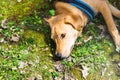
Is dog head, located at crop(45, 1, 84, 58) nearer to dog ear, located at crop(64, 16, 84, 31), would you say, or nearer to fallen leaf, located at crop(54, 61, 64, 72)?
dog ear, located at crop(64, 16, 84, 31)

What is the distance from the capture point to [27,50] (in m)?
5.44

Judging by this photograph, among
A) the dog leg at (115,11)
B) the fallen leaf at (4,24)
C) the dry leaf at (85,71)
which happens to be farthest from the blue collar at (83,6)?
the fallen leaf at (4,24)

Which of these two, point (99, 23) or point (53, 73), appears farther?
point (99, 23)

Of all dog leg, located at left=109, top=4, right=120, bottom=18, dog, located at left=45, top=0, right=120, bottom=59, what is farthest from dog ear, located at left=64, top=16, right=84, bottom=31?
dog leg, located at left=109, top=4, right=120, bottom=18

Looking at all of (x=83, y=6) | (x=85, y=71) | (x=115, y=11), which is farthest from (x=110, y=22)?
(x=85, y=71)

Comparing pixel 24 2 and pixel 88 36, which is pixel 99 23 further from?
pixel 24 2

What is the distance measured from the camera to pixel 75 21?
5.42 metres

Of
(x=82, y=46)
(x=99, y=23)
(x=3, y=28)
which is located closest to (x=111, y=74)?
(x=82, y=46)

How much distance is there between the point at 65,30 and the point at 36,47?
59 cm

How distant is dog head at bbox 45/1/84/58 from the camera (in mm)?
5191

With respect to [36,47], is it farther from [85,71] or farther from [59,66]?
[85,71]

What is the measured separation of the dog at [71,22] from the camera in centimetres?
523

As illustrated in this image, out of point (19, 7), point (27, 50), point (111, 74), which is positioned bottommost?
point (111, 74)

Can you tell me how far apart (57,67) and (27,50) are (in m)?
0.61
